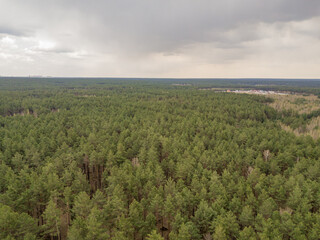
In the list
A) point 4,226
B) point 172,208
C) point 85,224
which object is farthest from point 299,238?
point 4,226

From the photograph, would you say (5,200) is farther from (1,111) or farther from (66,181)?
(1,111)

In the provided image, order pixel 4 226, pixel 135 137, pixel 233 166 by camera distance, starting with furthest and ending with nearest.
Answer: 1. pixel 135 137
2. pixel 233 166
3. pixel 4 226

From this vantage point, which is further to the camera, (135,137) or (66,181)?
(135,137)

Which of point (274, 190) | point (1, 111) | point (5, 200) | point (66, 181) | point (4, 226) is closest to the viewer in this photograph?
point (4, 226)

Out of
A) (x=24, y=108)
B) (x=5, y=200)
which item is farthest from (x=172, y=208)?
(x=24, y=108)

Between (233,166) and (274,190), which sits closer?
(274,190)

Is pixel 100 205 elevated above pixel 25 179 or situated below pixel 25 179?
below

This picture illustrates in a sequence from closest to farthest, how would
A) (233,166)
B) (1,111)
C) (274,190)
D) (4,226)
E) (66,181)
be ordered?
(4,226), (274,190), (66,181), (233,166), (1,111)

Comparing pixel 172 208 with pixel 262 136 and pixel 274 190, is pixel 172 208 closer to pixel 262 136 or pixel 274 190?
pixel 274 190

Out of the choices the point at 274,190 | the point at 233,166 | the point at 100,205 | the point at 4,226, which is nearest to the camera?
the point at 4,226
